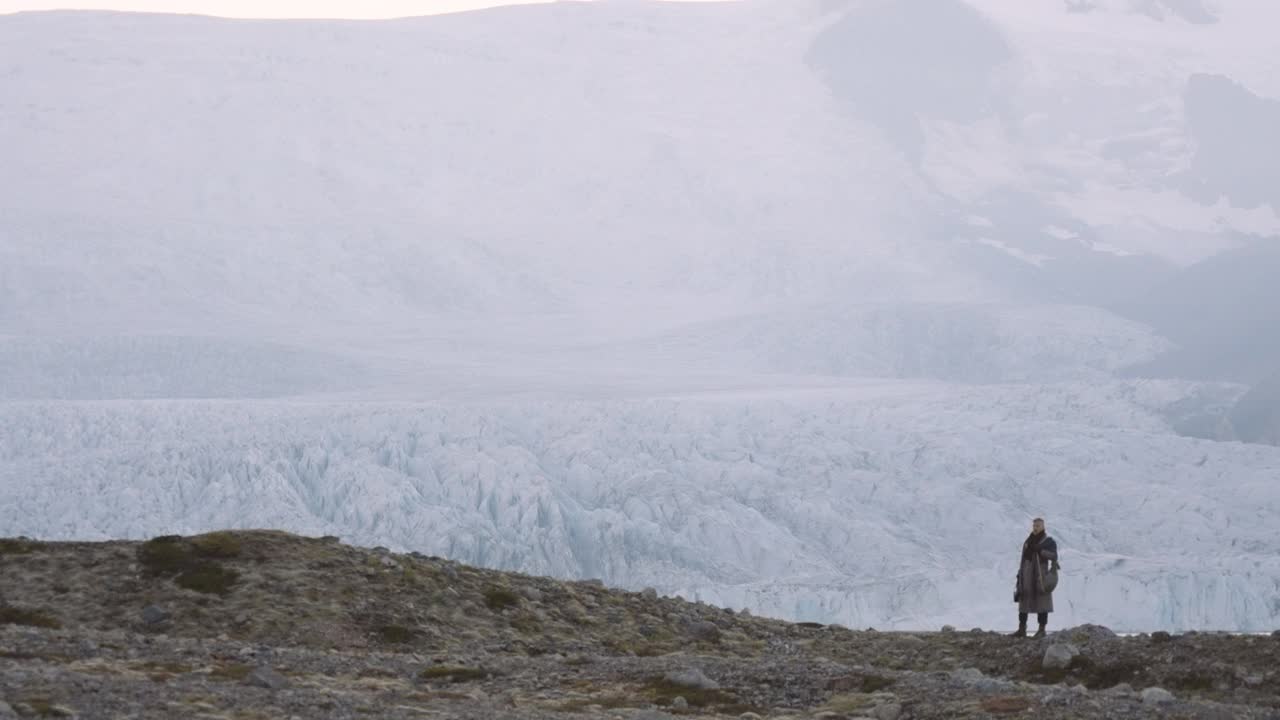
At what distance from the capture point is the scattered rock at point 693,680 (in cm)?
1366

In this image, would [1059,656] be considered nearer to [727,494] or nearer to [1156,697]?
[1156,697]

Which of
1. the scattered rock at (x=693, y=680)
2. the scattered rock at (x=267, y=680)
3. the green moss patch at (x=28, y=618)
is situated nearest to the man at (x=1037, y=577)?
the scattered rock at (x=693, y=680)

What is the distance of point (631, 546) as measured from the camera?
48.5m

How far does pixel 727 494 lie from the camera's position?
51688 mm

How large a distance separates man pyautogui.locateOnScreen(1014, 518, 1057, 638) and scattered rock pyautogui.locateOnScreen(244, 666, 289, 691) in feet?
27.0

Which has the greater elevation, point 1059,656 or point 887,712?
point 887,712

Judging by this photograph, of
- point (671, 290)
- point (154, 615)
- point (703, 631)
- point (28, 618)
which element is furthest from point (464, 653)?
point (671, 290)

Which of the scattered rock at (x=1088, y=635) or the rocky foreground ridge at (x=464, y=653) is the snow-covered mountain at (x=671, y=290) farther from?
the scattered rock at (x=1088, y=635)

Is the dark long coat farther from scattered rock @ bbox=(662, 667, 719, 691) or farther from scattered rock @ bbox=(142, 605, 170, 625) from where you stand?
scattered rock @ bbox=(142, 605, 170, 625)

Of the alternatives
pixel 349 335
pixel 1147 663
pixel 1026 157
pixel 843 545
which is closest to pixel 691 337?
pixel 349 335

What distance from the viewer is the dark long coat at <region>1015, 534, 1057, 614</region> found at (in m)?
16.7

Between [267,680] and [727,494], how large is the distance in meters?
40.2

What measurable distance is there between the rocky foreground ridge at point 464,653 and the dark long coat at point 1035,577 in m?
0.48

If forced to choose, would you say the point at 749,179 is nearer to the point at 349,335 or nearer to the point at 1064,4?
the point at 349,335
